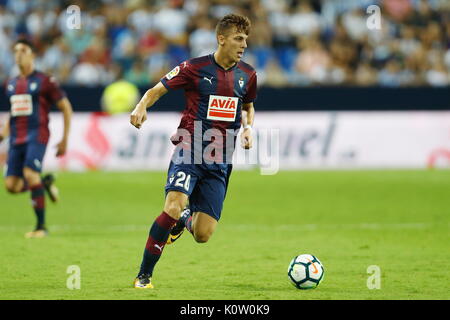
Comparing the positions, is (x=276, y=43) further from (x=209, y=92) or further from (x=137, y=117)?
(x=137, y=117)

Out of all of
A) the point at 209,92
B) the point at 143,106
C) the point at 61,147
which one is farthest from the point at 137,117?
the point at 61,147

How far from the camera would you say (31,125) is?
11.4m

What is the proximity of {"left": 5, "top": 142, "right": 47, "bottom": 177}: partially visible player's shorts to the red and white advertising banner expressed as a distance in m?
6.82

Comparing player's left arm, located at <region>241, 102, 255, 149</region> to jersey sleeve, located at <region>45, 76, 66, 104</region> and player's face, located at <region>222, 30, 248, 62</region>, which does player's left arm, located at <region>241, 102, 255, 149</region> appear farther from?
jersey sleeve, located at <region>45, 76, 66, 104</region>

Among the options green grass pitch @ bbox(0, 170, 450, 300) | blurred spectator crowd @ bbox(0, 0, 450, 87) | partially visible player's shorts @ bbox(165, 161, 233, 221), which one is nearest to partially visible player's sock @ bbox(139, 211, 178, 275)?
green grass pitch @ bbox(0, 170, 450, 300)

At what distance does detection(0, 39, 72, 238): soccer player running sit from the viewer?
11.3m

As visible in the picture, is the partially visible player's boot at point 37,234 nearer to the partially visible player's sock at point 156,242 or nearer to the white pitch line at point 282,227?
→ the white pitch line at point 282,227

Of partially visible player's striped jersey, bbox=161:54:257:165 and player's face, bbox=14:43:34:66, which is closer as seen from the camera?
partially visible player's striped jersey, bbox=161:54:257:165

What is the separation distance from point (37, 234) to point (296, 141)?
8.67m

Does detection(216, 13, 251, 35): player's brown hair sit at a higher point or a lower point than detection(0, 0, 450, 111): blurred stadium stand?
lower

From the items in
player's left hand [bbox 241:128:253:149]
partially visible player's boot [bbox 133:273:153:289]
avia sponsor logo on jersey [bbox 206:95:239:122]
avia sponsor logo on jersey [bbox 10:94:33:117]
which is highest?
avia sponsor logo on jersey [bbox 10:94:33:117]

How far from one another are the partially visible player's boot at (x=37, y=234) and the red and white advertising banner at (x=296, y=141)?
7.20 metres

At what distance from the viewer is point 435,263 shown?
8.99 metres
